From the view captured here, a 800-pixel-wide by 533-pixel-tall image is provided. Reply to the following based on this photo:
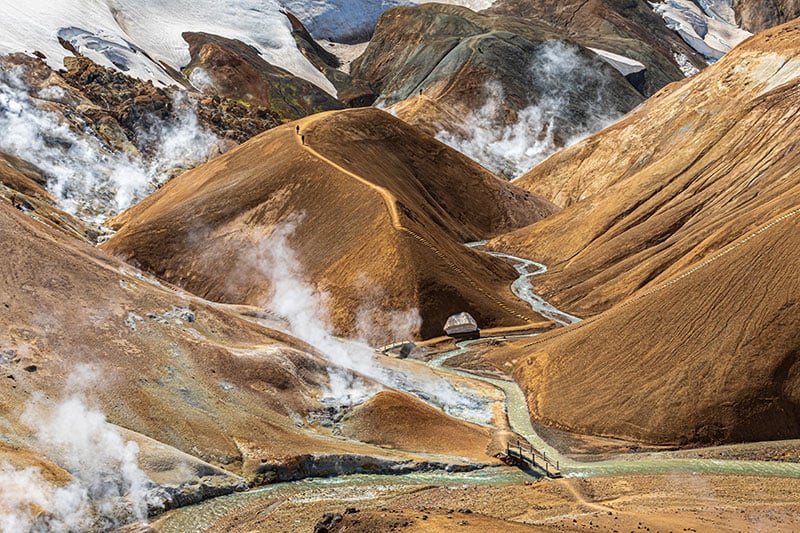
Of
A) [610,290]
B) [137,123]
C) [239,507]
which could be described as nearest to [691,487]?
[239,507]

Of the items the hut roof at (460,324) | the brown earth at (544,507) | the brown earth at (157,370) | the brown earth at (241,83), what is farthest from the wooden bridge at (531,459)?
the brown earth at (241,83)

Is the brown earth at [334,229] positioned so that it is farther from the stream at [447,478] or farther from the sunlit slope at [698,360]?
the stream at [447,478]

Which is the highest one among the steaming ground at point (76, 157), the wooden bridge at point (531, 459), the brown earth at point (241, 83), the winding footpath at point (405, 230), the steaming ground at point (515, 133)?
the steaming ground at point (515, 133)

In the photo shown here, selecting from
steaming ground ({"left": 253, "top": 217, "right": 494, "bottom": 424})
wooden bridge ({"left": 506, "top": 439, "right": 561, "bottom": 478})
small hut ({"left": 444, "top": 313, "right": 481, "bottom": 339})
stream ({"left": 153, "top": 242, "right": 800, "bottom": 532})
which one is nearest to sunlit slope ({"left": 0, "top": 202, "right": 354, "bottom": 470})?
steaming ground ({"left": 253, "top": 217, "right": 494, "bottom": 424})

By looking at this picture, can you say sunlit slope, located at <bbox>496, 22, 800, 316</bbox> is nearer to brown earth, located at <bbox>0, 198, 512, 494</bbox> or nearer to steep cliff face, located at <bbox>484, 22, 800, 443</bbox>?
steep cliff face, located at <bbox>484, 22, 800, 443</bbox>

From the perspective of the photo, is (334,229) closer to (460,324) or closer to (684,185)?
(460,324)
